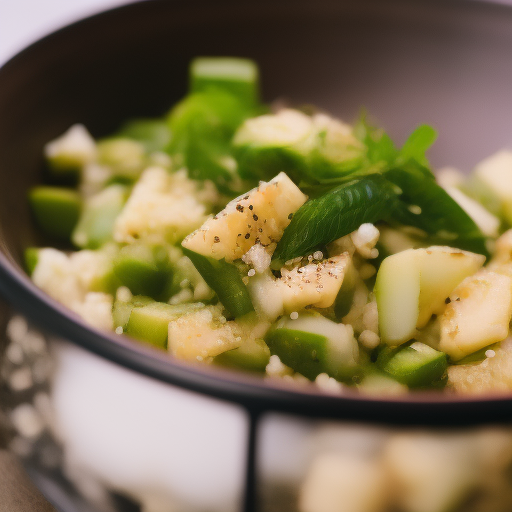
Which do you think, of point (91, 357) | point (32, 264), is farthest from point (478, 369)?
point (32, 264)

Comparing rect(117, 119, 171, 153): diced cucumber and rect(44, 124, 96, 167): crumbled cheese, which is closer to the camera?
rect(44, 124, 96, 167): crumbled cheese

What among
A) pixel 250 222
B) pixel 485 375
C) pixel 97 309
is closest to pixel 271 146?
pixel 250 222

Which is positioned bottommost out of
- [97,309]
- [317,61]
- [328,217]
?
[97,309]

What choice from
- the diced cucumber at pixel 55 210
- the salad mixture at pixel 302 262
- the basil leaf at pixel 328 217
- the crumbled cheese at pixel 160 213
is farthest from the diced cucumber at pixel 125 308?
the diced cucumber at pixel 55 210

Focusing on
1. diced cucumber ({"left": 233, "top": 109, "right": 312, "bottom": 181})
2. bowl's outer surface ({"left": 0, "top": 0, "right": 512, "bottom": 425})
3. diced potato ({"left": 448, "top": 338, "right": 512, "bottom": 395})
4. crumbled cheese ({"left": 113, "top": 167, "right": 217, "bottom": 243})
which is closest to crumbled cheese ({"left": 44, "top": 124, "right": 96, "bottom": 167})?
bowl's outer surface ({"left": 0, "top": 0, "right": 512, "bottom": 425})

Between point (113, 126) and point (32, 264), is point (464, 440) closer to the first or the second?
point (32, 264)

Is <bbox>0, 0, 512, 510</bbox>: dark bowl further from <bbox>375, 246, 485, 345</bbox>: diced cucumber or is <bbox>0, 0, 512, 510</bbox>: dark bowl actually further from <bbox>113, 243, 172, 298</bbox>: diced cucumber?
<bbox>375, 246, 485, 345</bbox>: diced cucumber

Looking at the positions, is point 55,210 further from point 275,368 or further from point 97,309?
point 275,368

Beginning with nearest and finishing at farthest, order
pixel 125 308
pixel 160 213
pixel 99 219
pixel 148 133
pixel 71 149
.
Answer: pixel 125 308, pixel 160 213, pixel 99 219, pixel 71 149, pixel 148 133
